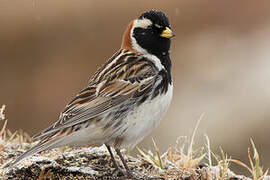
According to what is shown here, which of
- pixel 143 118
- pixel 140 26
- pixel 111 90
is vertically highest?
pixel 140 26

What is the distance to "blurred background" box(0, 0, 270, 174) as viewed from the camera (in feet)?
35.6

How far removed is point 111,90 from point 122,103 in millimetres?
202

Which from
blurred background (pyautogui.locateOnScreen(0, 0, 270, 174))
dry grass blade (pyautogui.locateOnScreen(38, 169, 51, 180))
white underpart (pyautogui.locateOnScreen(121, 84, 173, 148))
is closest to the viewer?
dry grass blade (pyautogui.locateOnScreen(38, 169, 51, 180))

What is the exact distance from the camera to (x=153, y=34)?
20.9 ft

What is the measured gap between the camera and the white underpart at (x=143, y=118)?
566cm

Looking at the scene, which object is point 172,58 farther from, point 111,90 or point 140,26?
point 111,90

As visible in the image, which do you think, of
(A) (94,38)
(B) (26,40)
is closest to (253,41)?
(A) (94,38)

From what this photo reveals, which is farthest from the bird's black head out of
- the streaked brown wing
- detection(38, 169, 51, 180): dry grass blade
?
detection(38, 169, 51, 180): dry grass blade

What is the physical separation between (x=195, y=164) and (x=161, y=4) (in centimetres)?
1049

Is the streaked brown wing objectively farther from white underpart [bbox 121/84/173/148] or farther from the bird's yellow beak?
the bird's yellow beak

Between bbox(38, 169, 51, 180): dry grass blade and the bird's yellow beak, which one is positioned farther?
the bird's yellow beak

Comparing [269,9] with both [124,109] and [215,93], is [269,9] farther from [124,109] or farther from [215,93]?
[124,109]

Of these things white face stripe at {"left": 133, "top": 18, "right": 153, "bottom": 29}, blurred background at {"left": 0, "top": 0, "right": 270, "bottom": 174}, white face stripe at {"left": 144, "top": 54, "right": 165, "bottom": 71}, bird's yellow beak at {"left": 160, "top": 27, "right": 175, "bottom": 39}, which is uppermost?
white face stripe at {"left": 133, "top": 18, "right": 153, "bottom": 29}

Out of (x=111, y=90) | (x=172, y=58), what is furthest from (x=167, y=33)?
(x=172, y=58)
